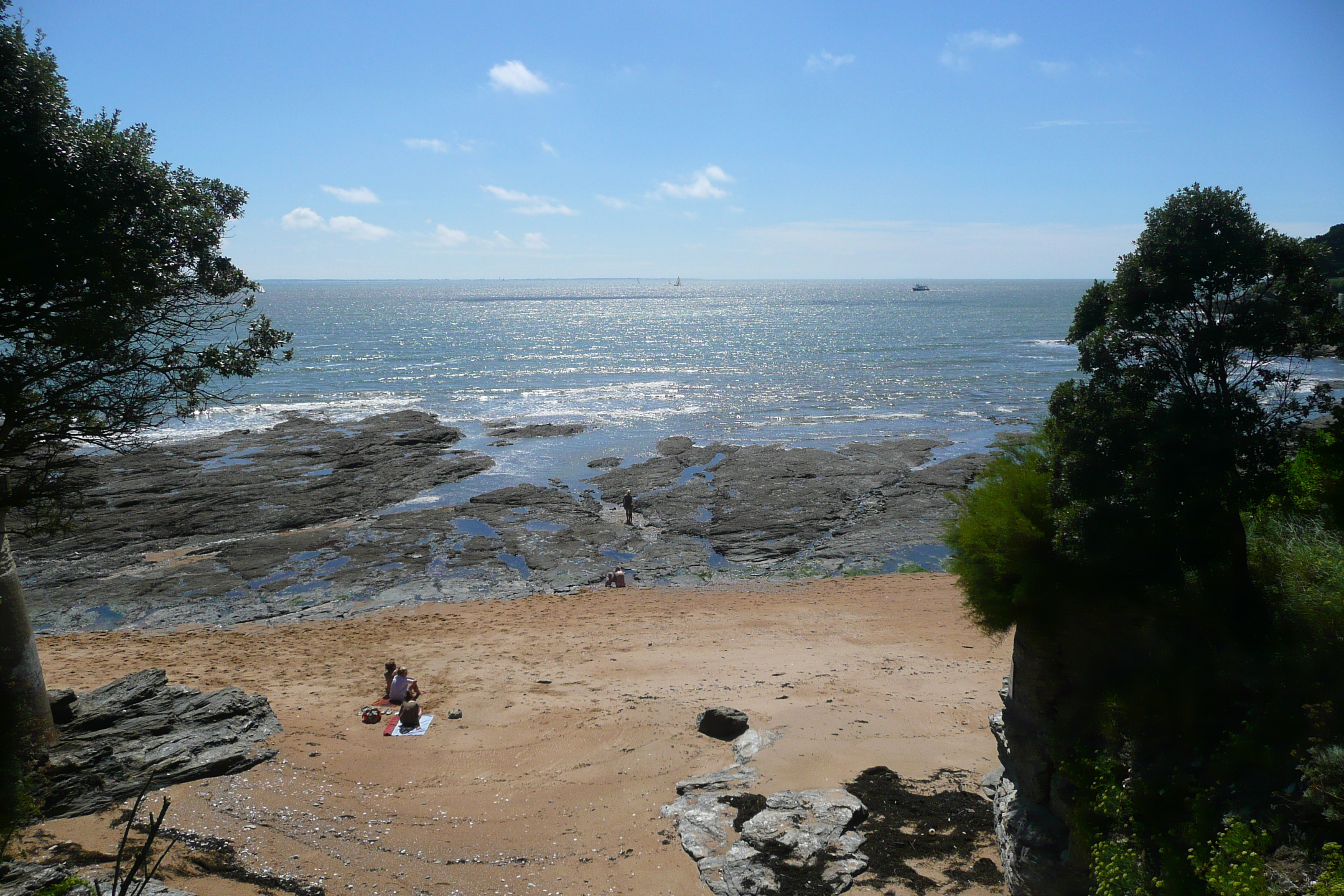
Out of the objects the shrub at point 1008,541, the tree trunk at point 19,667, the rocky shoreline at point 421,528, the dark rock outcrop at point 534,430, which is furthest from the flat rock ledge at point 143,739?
the dark rock outcrop at point 534,430

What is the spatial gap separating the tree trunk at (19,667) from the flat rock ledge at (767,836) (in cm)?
840

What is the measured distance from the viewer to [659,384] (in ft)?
205

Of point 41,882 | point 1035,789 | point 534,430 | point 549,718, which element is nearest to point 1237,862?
point 1035,789

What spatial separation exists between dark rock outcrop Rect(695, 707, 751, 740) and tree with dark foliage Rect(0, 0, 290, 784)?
30.1ft

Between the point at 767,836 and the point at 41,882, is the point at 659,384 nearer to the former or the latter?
the point at 767,836

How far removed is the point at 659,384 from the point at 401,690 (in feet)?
161

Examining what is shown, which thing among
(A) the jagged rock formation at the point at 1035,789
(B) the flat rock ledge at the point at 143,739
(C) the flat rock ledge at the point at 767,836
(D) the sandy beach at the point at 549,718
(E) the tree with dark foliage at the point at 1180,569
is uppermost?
(E) the tree with dark foliage at the point at 1180,569

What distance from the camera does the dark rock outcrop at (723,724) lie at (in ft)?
42.2

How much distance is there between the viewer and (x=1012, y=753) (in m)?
9.35

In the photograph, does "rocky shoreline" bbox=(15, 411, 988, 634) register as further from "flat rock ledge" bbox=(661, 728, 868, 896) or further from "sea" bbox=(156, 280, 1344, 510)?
"flat rock ledge" bbox=(661, 728, 868, 896)

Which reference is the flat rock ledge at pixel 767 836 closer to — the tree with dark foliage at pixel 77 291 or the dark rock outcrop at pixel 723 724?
the dark rock outcrop at pixel 723 724

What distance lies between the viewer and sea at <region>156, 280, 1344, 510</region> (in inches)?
1644

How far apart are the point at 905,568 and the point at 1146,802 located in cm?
1714

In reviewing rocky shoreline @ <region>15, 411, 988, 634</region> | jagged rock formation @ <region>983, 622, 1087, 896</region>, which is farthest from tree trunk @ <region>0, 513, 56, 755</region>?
jagged rock formation @ <region>983, 622, 1087, 896</region>
